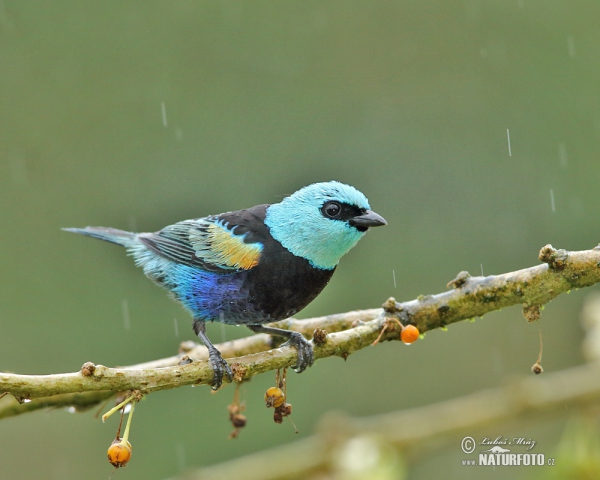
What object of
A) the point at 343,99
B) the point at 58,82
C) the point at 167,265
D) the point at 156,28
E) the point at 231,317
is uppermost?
the point at 156,28

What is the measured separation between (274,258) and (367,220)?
2.06 feet

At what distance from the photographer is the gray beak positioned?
14.9 ft

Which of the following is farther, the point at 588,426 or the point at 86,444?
the point at 86,444

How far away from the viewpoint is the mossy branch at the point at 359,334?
318 centimetres

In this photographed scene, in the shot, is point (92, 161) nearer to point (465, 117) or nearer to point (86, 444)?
point (86, 444)

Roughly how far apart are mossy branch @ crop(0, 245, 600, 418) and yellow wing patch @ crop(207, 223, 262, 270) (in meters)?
0.71

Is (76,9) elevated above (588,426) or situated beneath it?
elevated above

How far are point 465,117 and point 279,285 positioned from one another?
21.6 feet

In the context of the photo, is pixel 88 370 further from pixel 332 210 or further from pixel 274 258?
pixel 332 210

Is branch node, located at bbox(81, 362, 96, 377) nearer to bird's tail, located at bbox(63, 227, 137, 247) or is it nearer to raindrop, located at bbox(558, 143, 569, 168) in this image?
bird's tail, located at bbox(63, 227, 137, 247)

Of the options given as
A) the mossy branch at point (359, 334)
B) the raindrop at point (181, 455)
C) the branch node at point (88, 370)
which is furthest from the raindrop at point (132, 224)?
the branch node at point (88, 370)

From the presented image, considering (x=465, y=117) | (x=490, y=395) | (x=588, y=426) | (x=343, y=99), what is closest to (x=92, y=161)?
(x=343, y=99)

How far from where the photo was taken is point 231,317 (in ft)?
15.5

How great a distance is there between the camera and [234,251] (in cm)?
483
